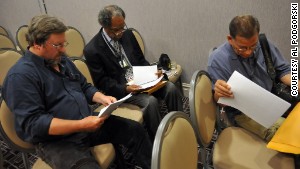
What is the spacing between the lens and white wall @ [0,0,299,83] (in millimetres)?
2252

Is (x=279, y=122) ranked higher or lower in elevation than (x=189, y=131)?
lower

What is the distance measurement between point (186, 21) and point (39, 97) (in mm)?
1725

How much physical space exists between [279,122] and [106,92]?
1273 mm

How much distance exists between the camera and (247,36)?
4.62 feet

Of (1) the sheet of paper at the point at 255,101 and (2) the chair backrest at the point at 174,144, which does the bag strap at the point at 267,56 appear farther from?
(2) the chair backrest at the point at 174,144

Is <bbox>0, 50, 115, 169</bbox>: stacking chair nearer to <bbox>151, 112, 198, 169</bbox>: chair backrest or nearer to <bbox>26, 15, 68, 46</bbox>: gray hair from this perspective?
<bbox>26, 15, 68, 46</bbox>: gray hair

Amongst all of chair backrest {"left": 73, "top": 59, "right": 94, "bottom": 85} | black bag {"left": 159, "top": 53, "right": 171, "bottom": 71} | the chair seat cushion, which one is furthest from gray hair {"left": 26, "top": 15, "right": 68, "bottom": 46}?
black bag {"left": 159, "top": 53, "right": 171, "bottom": 71}

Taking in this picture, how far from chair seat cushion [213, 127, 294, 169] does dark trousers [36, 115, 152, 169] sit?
1.39 feet

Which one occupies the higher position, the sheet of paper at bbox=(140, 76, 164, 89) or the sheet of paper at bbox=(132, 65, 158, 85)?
the sheet of paper at bbox=(132, 65, 158, 85)

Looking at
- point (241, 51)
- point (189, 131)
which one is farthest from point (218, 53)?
point (189, 131)

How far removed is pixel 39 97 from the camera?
1.37 meters

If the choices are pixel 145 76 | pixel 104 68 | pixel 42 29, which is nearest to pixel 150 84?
pixel 145 76

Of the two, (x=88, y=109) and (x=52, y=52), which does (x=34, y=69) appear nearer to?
(x=52, y=52)

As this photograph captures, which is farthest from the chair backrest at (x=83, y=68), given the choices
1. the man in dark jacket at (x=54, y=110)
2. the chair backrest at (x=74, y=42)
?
the chair backrest at (x=74, y=42)
